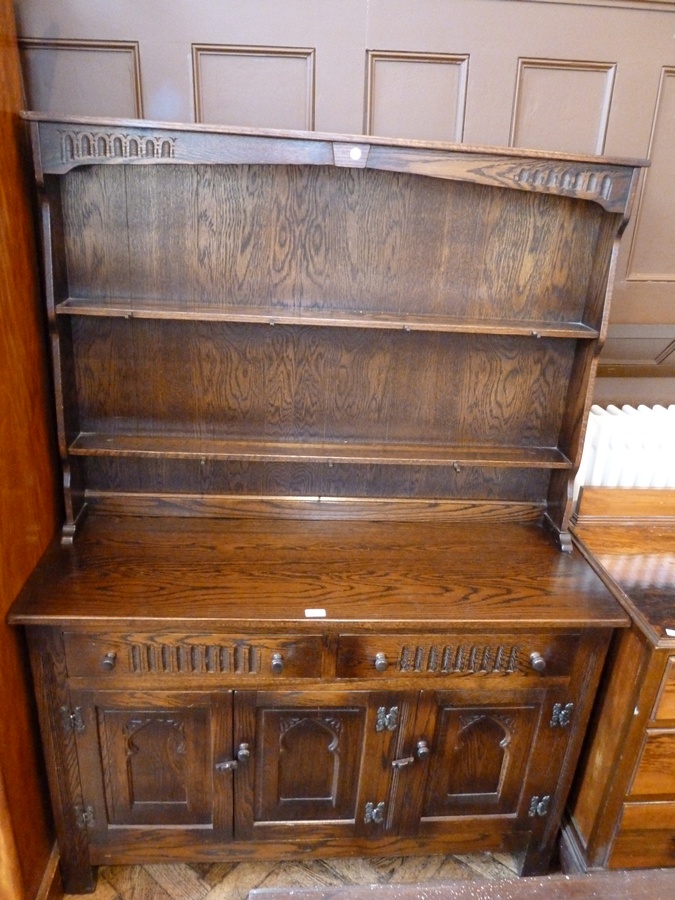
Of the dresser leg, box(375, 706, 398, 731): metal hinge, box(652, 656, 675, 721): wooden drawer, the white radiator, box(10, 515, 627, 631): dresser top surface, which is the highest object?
the white radiator

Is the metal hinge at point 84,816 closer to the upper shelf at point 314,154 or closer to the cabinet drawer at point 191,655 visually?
the cabinet drawer at point 191,655

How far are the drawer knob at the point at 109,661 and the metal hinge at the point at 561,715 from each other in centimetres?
105

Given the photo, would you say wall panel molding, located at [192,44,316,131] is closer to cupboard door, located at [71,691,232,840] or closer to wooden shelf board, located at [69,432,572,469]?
wooden shelf board, located at [69,432,572,469]

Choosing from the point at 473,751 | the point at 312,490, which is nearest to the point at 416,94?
the point at 312,490

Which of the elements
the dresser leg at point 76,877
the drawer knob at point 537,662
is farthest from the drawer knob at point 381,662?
the dresser leg at point 76,877

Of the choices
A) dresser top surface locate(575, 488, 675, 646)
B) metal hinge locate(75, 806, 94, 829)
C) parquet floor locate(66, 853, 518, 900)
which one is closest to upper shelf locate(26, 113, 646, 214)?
dresser top surface locate(575, 488, 675, 646)

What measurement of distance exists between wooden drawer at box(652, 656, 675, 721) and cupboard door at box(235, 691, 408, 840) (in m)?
0.59

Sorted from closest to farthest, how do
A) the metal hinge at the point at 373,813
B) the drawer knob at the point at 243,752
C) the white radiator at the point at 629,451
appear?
the drawer knob at the point at 243,752
the metal hinge at the point at 373,813
the white radiator at the point at 629,451

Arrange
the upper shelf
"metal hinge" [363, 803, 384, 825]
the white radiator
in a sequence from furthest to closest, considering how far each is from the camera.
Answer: the white radiator, "metal hinge" [363, 803, 384, 825], the upper shelf

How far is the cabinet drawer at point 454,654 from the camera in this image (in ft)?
5.02

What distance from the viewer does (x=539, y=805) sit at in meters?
1.73

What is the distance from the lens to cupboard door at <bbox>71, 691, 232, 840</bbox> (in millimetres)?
1546

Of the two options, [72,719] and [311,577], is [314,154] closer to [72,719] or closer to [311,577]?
[311,577]

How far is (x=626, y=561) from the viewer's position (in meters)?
1.71
